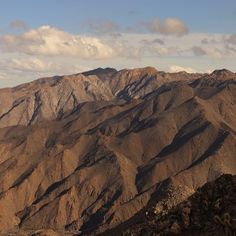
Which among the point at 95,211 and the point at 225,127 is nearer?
the point at 95,211

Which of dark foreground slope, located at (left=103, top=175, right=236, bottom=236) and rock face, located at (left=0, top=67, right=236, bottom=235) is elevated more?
dark foreground slope, located at (left=103, top=175, right=236, bottom=236)

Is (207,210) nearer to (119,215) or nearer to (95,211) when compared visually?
(119,215)

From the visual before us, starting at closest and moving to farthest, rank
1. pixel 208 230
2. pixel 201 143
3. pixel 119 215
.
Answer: pixel 208 230
pixel 119 215
pixel 201 143

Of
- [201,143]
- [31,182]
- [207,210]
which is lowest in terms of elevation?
[31,182]

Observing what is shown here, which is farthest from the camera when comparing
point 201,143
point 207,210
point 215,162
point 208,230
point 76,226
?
point 201,143

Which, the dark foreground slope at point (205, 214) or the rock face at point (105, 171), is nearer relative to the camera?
the dark foreground slope at point (205, 214)

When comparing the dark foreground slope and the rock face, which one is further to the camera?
the rock face

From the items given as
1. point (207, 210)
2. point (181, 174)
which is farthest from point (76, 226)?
point (207, 210)

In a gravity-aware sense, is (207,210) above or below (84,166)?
above

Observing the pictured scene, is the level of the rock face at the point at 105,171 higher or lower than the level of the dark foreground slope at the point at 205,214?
lower

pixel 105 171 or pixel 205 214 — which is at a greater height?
pixel 205 214

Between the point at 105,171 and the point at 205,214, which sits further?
the point at 105,171
